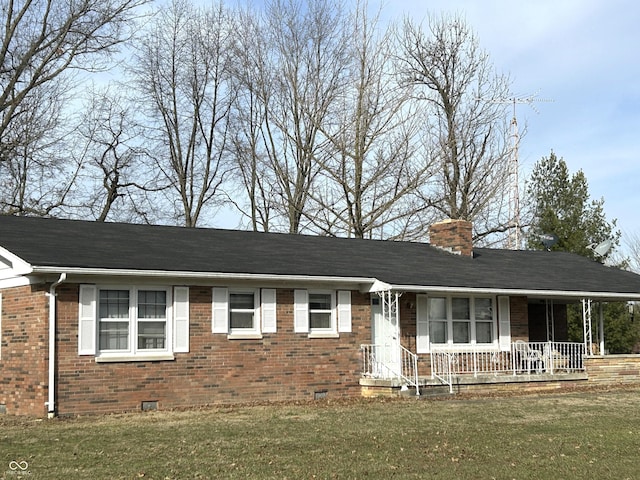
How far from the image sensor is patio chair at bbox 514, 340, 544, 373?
74.0 feet

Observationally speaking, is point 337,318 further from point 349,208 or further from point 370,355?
point 349,208

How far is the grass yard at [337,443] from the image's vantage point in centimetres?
1033

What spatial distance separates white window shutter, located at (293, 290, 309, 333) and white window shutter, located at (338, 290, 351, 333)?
35.5 inches

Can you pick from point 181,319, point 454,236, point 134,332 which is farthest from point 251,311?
point 454,236

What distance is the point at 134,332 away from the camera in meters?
17.5

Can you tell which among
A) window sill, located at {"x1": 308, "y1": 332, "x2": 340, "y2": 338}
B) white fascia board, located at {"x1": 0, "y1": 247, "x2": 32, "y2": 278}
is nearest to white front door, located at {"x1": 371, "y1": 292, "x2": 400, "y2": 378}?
window sill, located at {"x1": 308, "y1": 332, "x2": 340, "y2": 338}

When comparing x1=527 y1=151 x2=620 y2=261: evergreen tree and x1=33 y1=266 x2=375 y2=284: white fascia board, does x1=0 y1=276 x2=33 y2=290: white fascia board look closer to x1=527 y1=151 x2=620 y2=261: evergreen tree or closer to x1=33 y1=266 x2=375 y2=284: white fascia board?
x1=33 y1=266 x2=375 y2=284: white fascia board

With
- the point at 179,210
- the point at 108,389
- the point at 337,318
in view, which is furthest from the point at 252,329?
the point at 179,210

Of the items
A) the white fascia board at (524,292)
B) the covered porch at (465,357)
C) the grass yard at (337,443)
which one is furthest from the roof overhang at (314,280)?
the grass yard at (337,443)

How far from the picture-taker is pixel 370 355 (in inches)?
806

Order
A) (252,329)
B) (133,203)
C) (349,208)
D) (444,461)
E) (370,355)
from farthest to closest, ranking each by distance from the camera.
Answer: (133,203), (349,208), (370,355), (252,329), (444,461)

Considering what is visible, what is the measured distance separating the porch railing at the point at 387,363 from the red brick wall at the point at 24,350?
24.3 feet

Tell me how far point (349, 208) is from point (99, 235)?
1662 centimetres

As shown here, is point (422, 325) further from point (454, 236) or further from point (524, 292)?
point (454, 236)
